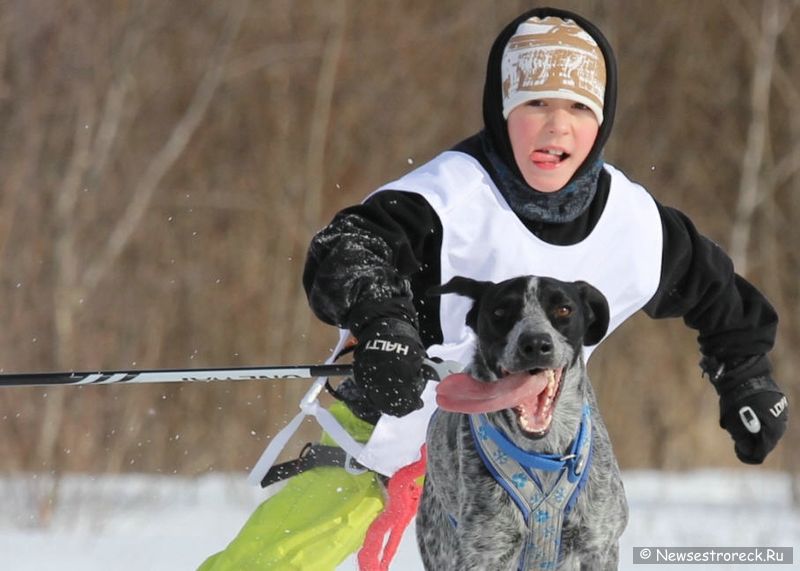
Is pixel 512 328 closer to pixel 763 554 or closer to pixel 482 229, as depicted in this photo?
pixel 482 229

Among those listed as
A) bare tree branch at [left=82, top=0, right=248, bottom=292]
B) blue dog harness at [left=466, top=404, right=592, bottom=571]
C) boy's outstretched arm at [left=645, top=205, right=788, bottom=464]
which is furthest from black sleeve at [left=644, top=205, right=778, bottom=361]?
bare tree branch at [left=82, top=0, right=248, bottom=292]

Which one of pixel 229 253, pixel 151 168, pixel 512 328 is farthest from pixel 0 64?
pixel 512 328

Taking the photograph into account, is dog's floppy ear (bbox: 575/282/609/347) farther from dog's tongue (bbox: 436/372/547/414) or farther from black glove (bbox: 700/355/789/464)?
black glove (bbox: 700/355/789/464)

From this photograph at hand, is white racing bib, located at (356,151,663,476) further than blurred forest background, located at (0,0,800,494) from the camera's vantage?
No

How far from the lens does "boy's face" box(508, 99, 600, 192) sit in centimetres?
309

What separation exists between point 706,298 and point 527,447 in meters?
0.76

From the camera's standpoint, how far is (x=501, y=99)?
3230 millimetres

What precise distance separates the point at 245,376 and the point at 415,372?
618 millimetres

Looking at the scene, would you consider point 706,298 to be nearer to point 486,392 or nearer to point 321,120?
point 486,392

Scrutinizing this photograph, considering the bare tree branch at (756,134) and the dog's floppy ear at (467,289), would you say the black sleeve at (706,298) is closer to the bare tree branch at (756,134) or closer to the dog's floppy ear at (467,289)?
the dog's floppy ear at (467,289)

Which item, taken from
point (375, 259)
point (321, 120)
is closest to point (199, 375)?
point (375, 259)

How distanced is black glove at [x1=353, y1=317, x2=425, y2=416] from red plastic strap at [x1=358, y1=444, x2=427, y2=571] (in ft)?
2.02

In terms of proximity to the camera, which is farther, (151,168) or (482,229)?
(151,168)

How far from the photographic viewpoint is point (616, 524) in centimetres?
281
